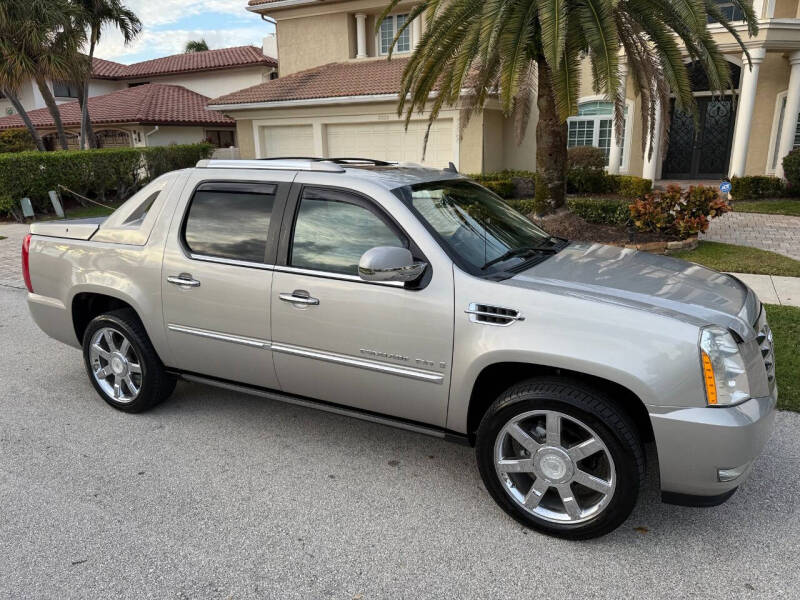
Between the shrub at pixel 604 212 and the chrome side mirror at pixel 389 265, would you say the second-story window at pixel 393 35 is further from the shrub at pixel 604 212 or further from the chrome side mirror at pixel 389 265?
the chrome side mirror at pixel 389 265

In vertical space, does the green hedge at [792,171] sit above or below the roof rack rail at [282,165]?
below

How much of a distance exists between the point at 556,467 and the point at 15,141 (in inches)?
1199

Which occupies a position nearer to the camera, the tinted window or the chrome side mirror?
the chrome side mirror

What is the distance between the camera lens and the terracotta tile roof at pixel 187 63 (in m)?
30.3

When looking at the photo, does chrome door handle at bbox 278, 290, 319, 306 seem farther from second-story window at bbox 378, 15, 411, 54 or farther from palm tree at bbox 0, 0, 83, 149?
palm tree at bbox 0, 0, 83, 149

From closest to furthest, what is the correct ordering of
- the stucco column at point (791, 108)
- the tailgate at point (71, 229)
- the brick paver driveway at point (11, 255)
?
the tailgate at point (71, 229)
the brick paver driveway at point (11, 255)
the stucco column at point (791, 108)

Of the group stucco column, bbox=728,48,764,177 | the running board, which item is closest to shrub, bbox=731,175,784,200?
stucco column, bbox=728,48,764,177

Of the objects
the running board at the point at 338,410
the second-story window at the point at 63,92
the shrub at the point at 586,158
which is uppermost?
the second-story window at the point at 63,92

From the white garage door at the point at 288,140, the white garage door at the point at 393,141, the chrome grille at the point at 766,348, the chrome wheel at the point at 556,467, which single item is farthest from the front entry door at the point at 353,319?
the white garage door at the point at 288,140

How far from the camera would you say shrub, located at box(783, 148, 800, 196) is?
14.7 meters

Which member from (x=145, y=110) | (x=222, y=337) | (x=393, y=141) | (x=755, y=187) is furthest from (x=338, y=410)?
(x=145, y=110)

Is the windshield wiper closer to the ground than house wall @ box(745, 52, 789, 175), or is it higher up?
closer to the ground

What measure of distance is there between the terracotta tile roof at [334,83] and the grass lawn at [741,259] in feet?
34.6

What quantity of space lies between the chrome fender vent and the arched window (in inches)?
638
